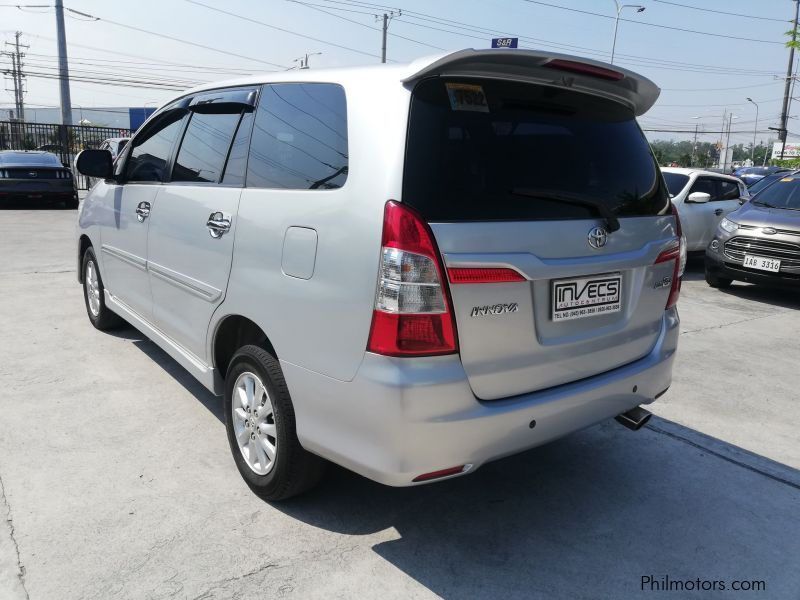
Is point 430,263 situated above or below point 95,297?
above

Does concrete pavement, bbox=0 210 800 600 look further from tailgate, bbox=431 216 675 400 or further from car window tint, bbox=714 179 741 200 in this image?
car window tint, bbox=714 179 741 200

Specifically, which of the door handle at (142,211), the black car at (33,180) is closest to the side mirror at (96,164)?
the door handle at (142,211)

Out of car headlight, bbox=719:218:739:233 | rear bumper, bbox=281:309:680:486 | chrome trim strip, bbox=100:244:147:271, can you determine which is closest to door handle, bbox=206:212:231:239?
rear bumper, bbox=281:309:680:486

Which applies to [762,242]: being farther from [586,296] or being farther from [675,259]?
[586,296]

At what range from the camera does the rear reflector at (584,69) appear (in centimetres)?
247

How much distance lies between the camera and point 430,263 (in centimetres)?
214

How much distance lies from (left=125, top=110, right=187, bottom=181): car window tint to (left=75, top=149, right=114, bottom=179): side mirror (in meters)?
0.27

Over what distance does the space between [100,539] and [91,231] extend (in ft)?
9.87

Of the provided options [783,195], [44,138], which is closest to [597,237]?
[783,195]

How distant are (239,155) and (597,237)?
64.4 inches

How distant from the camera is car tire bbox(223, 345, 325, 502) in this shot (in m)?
2.62

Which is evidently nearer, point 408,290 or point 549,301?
point 408,290

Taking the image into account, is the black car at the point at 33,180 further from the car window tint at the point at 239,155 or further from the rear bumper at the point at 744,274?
the car window tint at the point at 239,155

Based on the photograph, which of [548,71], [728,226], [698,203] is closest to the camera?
[548,71]
